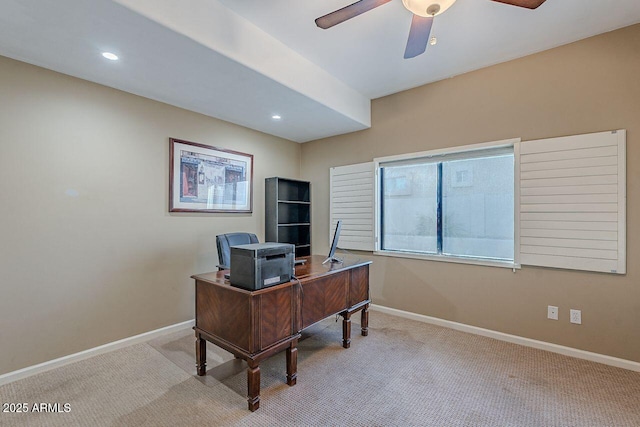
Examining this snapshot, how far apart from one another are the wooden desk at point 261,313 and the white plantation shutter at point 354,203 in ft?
4.27

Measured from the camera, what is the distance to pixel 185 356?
256cm

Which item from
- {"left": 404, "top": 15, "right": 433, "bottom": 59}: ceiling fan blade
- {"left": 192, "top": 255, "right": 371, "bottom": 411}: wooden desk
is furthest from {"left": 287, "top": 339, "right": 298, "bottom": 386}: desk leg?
{"left": 404, "top": 15, "right": 433, "bottom": 59}: ceiling fan blade

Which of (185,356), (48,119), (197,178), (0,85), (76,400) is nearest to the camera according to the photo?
(76,400)

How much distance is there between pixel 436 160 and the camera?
3318mm

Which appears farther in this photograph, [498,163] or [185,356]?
[498,163]

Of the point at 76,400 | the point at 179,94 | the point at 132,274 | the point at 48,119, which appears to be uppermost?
the point at 179,94

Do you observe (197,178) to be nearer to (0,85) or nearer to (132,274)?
(132,274)

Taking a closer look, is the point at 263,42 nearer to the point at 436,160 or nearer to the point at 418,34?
the point at 418,34

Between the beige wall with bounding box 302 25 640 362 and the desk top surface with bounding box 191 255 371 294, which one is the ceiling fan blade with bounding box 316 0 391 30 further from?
the beige wall with bounding box 302 25 640 362

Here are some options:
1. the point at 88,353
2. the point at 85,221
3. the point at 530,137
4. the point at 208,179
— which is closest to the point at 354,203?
the point at 208,179

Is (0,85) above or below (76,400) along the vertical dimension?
above

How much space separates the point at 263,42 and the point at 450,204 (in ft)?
8.24

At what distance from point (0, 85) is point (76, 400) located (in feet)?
7.58

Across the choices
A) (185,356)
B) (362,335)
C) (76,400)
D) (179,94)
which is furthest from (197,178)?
(362,335)
